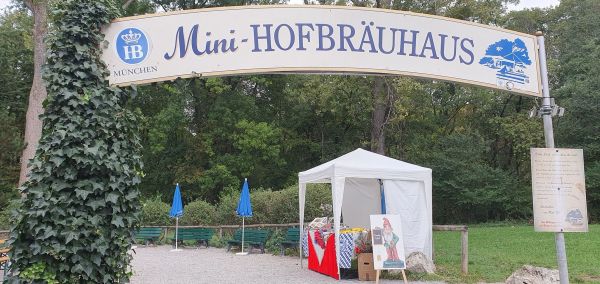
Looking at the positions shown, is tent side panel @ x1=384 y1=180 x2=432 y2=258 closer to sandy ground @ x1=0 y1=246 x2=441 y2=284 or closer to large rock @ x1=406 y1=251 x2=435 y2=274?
large rock @ x1=406 y1=251 x2=435 y2=274

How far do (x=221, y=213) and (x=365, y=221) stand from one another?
23.0ft

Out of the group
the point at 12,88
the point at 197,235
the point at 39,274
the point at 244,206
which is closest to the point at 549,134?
the point at 39,274

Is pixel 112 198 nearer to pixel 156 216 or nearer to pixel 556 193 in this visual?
pixel 556 193

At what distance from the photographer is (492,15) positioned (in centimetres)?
2330

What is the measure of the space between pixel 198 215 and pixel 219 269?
8.02 m

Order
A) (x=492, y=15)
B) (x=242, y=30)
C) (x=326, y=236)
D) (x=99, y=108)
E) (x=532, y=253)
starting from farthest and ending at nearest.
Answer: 1. (x=492, y=15)
2. (x=532, y=253)
3. (x=326, y=236)
4. (x=242, y=30)
5. (x=99, y=108)

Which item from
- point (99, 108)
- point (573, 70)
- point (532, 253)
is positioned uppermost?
point (573, 70)

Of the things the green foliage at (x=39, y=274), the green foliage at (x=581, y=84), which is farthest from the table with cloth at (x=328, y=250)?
the green foliage at (x=581, y=84)

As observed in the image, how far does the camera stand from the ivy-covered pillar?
4.36 m

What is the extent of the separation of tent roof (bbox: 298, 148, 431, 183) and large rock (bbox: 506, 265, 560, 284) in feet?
9.89

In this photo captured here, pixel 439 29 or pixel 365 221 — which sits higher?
pixel 439 29

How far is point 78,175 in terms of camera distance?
4.52 meters

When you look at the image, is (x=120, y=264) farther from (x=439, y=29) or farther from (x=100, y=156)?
(x=439, y=29)

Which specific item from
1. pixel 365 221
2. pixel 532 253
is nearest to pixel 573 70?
pixel 532 253
